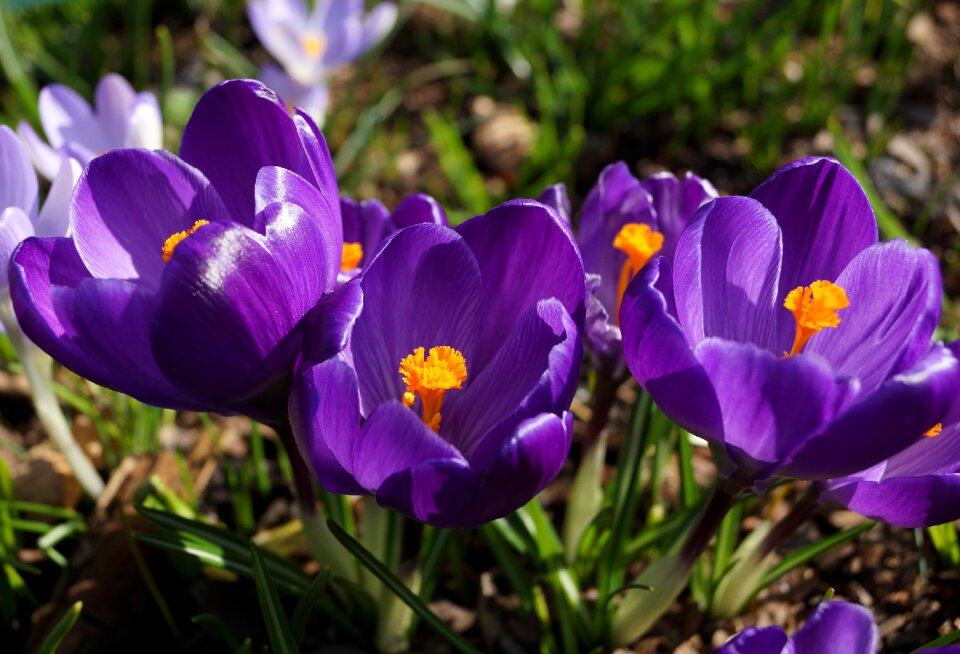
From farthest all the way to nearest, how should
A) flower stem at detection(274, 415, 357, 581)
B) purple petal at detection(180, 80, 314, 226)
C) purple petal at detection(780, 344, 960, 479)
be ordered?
flower stem at detection(274, 415, 357, 581), purple petal at detection(180, 80, 314, 226), purple petal at detection(780, 344, 960, 479)

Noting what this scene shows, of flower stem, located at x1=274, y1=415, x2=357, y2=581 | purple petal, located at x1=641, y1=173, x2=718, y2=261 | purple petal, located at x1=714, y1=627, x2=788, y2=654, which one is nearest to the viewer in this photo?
purple petal, located at x1=714, y1=627, x2=788, y2=654

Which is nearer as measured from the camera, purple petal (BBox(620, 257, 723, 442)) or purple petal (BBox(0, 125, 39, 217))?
purple petal (BBox(620, 257, 723, 442))

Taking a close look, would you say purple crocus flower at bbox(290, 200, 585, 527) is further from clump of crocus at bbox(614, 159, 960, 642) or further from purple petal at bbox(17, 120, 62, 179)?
purple petal at bbox(17, 120, 62, 179)

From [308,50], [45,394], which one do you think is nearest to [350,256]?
[45,394]

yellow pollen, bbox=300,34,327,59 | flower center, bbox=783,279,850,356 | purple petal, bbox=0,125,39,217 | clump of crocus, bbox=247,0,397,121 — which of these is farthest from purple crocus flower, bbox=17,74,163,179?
flower center, bbox=783,279,850,356

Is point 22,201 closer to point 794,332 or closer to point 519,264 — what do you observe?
point 519,264

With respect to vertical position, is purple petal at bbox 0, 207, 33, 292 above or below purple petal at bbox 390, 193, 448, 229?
above

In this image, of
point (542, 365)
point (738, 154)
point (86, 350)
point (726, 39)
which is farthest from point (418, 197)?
point (726, 39)
